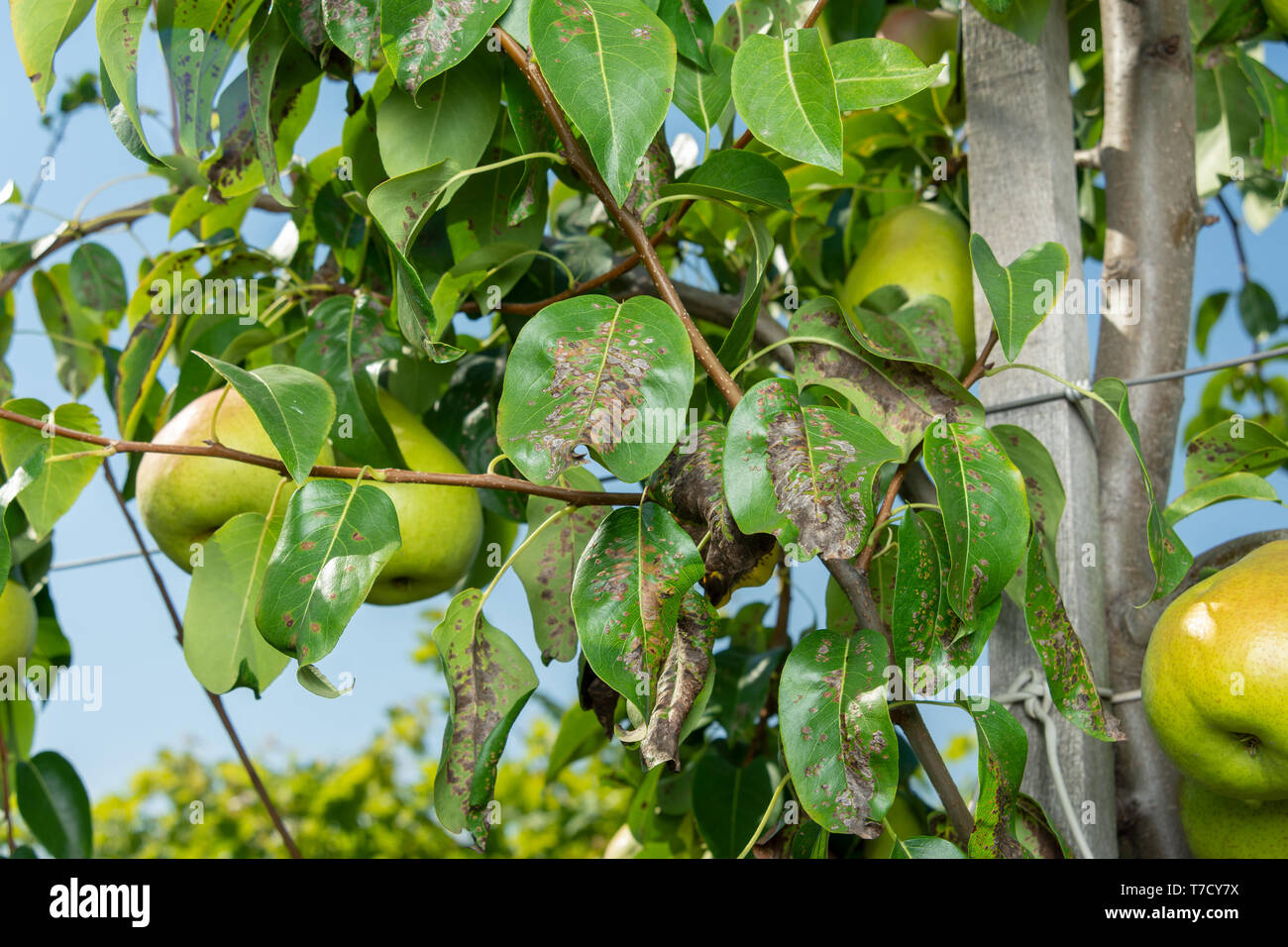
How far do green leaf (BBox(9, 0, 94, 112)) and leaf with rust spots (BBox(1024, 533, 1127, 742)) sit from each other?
1.99ft

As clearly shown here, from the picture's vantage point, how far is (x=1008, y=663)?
71cm

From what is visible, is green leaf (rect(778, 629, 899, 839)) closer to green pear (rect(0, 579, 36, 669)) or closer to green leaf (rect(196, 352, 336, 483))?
green leaf (rect(196, 352, 336, 483))

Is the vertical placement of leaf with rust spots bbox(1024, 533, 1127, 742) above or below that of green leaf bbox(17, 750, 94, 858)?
above

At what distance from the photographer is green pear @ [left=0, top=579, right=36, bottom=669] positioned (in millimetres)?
885

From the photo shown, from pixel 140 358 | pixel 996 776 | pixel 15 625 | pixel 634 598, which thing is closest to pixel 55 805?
pixel 15 625

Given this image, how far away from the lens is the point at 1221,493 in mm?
674

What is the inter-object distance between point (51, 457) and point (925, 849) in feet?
1.70

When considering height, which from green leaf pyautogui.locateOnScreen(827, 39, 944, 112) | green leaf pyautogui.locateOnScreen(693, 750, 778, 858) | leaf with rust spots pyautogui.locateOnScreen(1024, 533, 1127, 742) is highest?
green leaf pyautogui.locateOnScreen(827, 39, 944, 112)

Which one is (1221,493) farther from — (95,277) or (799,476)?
(95,277)

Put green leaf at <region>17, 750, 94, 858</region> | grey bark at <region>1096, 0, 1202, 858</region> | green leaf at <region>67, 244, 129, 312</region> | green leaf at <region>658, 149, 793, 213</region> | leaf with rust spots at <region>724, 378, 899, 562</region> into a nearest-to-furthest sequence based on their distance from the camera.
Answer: leaf with rust spots at <region>724, 378, 899, 562</region> < green leaf at <region>658, 149, 793, 213</region> < grey bark at <region>1096, 0, 1202, 858</region> < green leaf at <region>17, 750, 94, 858</region> < green leaf at <region>67, 244, 129, 312</region>

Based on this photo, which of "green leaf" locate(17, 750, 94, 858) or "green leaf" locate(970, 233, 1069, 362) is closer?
"green leaf" locate(970, 233, 1069, 362)

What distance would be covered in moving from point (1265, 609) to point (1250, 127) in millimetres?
678

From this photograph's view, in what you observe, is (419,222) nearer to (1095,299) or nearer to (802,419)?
(802,419)

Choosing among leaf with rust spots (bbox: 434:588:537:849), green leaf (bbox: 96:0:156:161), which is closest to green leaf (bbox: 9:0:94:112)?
green leaf (bbox: 96:0:156:161)
